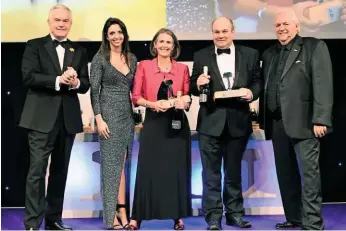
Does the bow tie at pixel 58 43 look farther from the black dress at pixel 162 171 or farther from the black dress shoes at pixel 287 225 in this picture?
the black dress shoes at pixel 287 225

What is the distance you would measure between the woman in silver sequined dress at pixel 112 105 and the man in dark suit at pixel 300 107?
120 cm

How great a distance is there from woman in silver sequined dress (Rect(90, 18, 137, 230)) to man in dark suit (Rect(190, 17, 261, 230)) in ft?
1.94

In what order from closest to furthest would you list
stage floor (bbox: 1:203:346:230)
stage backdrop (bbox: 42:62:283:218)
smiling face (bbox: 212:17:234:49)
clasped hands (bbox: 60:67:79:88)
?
1. clasped hands (bbox: 60:67:79:88)
2. smiling face (bbox: 212:17:234:49)
3. stage floor (bbox: 1:203:346:230)
4. stage backdrop (bbox: 42:62:283:218)

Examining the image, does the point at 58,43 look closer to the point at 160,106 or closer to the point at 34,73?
the point at 34,73

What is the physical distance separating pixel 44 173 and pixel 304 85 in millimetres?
2203

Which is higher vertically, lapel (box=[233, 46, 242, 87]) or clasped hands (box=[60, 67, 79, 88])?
lapel (box=[233, 46, 242, 87])

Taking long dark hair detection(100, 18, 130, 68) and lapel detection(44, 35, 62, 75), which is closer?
lapel detection(44, 35, 62, 75)

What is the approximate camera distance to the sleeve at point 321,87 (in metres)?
3.87

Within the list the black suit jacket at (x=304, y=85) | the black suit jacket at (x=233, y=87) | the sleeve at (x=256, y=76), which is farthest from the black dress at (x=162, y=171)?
the black suit jacket at (x=304, y=85)

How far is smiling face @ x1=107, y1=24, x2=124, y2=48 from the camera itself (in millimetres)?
4066

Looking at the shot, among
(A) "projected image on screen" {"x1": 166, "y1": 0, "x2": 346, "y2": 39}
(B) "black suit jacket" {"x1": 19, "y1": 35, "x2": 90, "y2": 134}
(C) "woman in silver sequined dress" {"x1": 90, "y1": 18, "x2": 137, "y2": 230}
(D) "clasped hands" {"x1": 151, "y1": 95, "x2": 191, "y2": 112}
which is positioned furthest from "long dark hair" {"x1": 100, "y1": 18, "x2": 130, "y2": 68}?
(A) "projected image on screen" {"x1": 166, "y1": 0, "x2": 346, "y2": 39}

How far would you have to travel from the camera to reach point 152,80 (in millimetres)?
4094

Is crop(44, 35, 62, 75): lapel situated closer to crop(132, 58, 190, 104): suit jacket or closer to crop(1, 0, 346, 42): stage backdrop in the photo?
crop(132, 58, 190, 104): suit jacket

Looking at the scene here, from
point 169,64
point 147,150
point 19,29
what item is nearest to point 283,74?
point 169,64
